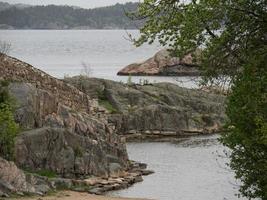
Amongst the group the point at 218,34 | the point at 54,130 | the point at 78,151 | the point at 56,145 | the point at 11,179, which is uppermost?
the point at 218,34

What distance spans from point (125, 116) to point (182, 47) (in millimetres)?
50793

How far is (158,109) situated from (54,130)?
110 feet

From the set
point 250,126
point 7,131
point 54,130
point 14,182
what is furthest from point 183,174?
point 250,126

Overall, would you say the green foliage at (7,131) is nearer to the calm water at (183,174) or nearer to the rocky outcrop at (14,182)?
the rocky outcrop at (14,182)

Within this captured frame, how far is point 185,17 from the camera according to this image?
15.1 m

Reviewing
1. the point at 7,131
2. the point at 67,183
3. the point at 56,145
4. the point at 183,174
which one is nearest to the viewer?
the point at 7,131

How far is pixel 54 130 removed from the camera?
34.9 metres

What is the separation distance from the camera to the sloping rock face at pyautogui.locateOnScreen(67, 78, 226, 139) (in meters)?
66.5

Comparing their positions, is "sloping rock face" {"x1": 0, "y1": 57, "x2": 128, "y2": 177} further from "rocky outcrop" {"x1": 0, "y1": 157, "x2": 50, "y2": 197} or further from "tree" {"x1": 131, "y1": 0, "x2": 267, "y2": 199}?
"tree" {"x1": 131, "y1": 0, "x2": 267, "y2": 199}

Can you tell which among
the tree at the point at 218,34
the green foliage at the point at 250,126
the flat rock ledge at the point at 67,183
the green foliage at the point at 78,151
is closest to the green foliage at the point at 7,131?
the flat rock ledge at the point at 67,183

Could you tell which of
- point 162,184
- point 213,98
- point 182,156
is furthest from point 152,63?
point 162,184

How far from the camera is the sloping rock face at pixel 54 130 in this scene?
34.0m

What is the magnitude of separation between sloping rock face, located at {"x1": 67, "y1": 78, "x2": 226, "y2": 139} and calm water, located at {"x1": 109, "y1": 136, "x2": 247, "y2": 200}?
715 centimetres

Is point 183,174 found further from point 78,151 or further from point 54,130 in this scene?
point 54,130
